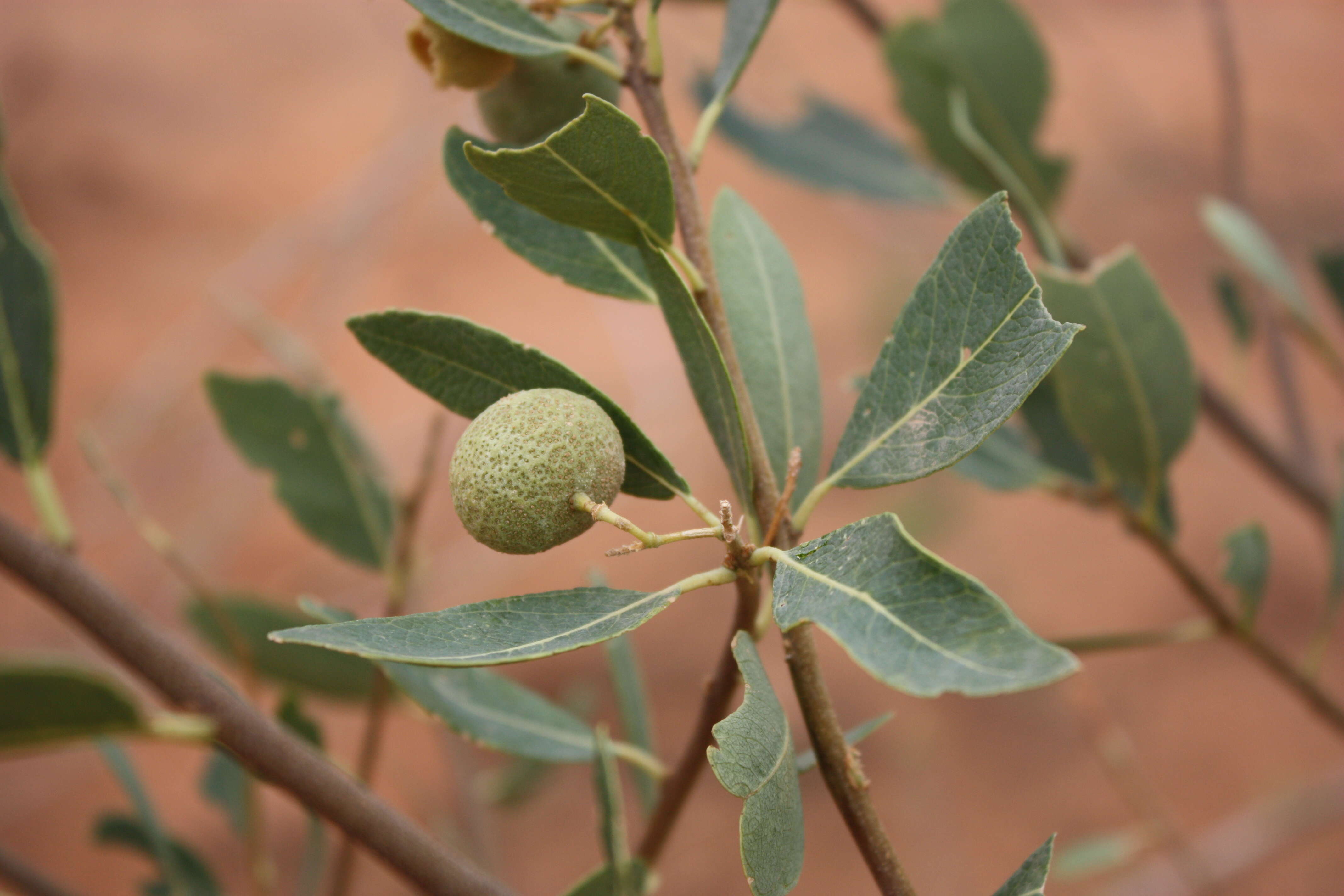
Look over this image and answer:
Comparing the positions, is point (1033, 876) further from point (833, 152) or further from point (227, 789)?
point (833, 152)

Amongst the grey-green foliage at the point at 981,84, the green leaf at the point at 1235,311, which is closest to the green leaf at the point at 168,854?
the grey-green foliage at the point at 981,84

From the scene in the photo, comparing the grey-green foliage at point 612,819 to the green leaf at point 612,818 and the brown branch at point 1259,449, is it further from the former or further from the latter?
the brown branch at point 1259,449

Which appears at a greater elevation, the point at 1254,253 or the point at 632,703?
the point at 1254,253

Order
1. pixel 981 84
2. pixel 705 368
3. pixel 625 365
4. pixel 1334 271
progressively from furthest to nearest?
pixel 625 365 → pixel 1334 271 → pixel 981 84 → pixel 705 368

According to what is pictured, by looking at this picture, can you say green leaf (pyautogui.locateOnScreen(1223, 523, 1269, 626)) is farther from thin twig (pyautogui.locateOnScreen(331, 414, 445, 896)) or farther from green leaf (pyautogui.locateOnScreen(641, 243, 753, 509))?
thin twig (pyautogui.locateOnScreen(331, 414, 445, 896))

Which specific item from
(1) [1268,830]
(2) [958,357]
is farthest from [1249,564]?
(1) [1268,830]

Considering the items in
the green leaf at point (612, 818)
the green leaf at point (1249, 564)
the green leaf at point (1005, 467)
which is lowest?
the green leaf at point (612, 818)
